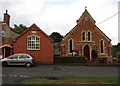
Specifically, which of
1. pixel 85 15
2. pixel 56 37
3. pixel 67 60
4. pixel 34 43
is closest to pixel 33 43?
pixel 34 43

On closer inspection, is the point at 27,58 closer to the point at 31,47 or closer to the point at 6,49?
the point at 31,47

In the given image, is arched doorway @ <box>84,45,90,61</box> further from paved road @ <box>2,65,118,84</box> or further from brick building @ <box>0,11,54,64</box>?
paved road @ <box>2,65,118,84</box>

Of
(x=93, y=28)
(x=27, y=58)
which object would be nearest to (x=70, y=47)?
(x=93, y=28)

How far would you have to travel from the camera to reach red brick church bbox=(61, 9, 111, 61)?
148ft

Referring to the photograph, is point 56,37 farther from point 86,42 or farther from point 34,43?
point 34,43

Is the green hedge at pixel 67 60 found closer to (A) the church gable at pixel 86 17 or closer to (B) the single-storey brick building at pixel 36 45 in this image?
(B) the single-storey brick building at pixel 36 45

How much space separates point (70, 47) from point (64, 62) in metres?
9.17

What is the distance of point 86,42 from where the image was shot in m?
45.5

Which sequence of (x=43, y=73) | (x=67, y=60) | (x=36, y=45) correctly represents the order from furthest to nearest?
(x=67, y=60) < (x=36, y=45) < (x=43, y=73)

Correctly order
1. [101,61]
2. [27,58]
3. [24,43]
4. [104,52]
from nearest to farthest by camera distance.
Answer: [27,58] < [24,43] < [101,61] < [104,52]

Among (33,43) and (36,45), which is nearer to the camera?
(33,43)

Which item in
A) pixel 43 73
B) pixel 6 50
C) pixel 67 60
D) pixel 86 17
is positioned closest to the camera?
pixel 43 73

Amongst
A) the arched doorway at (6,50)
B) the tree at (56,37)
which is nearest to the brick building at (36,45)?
the arched doorway at (6,50)

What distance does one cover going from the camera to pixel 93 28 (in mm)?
46062
